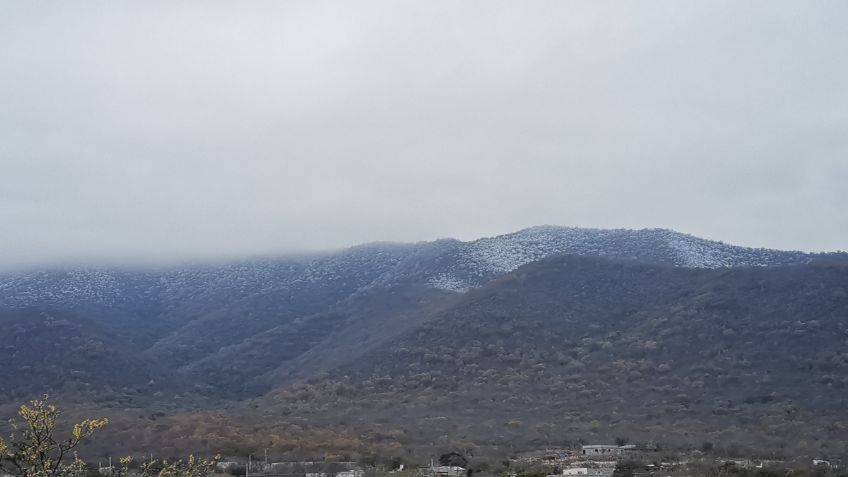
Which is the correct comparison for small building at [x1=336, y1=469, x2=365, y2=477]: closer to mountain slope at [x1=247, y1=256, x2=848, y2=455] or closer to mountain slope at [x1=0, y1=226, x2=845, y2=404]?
mountain slope at [x1=247, y1=256, x2=848, y2=455]

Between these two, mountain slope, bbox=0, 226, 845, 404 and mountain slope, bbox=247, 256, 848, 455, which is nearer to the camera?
mountain slope, bbox=247, 256, 848, 455

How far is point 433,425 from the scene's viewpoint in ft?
227

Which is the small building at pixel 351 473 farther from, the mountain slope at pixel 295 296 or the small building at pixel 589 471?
the mountain slope at pixel 295 296

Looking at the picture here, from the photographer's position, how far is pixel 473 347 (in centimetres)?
8612

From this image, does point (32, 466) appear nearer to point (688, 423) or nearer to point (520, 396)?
point (688, 423)

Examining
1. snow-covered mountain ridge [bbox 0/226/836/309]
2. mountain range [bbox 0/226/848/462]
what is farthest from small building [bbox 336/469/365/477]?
snow-covered mountain ridge [bbox 0/226/836/309]

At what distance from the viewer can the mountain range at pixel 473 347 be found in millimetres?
66188

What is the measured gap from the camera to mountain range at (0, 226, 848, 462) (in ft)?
217

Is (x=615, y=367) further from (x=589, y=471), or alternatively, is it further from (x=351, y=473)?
(x=351, y=473)

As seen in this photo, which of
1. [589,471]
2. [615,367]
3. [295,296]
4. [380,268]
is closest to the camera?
[589,471]

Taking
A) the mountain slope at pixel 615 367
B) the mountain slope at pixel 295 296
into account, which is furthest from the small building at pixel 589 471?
the mountain slope at pixel 295 296

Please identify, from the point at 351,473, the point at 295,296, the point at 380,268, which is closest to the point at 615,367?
the point at 351,473

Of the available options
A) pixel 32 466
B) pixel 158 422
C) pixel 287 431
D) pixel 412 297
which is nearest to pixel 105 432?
pixel 158 422

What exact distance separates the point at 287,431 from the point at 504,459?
Result: 1794 cm
